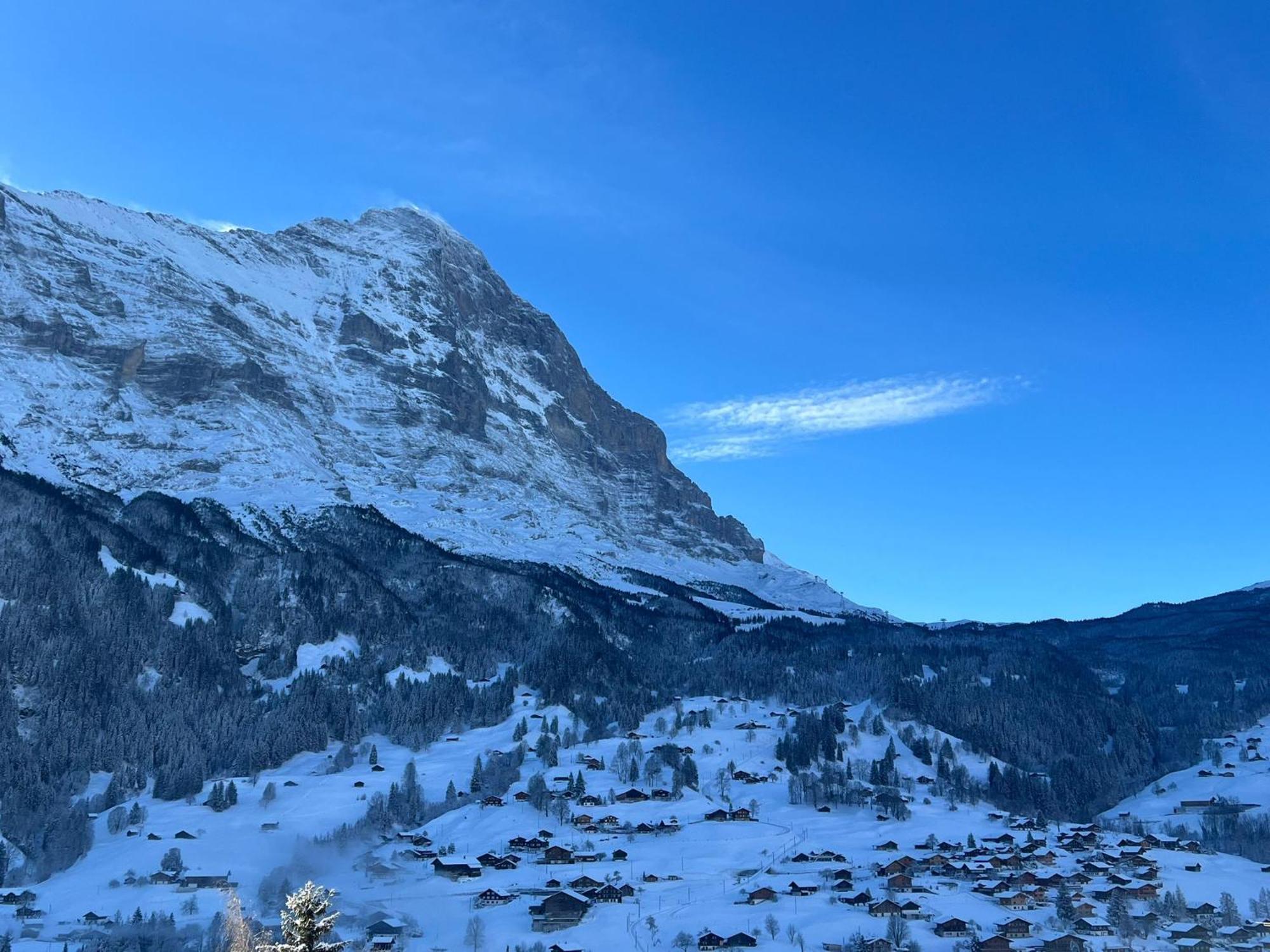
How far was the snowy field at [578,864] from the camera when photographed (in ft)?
358

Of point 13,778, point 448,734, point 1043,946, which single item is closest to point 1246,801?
point 1043,946

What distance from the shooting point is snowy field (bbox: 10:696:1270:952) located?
10919cm

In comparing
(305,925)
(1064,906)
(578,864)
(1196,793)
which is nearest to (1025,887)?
(1064,906)

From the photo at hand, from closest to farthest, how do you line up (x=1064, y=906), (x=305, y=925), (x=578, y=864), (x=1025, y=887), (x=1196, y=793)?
(x=305, y=925) < (x=1064, y=906) < (x=1025, y=887) < (x=578, y=864) < (x=1196, y=793)

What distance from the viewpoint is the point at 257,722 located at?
186 metres

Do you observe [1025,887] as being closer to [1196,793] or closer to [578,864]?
[578,864]

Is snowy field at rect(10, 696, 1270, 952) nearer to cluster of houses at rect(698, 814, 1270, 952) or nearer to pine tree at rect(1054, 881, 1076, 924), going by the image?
cluster of houses at rect(698, 814, 1270, 952)

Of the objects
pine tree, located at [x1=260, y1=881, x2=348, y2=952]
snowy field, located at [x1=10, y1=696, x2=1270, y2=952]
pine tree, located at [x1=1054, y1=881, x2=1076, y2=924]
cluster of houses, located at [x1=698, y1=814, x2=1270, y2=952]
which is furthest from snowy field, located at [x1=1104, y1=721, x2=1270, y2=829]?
pine tree, located at [x1=260, y1=881, x2=348, y2=952]

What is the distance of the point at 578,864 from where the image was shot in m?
131

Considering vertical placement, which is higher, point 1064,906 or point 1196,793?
point 1196,793

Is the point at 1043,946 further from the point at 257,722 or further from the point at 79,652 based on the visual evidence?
the point at 79,652

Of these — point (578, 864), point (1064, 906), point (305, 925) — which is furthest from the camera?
point (578, 864)

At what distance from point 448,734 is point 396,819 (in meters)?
43.5

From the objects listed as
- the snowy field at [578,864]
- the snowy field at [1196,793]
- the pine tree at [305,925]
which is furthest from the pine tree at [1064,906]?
the pine tree at [305,925]
